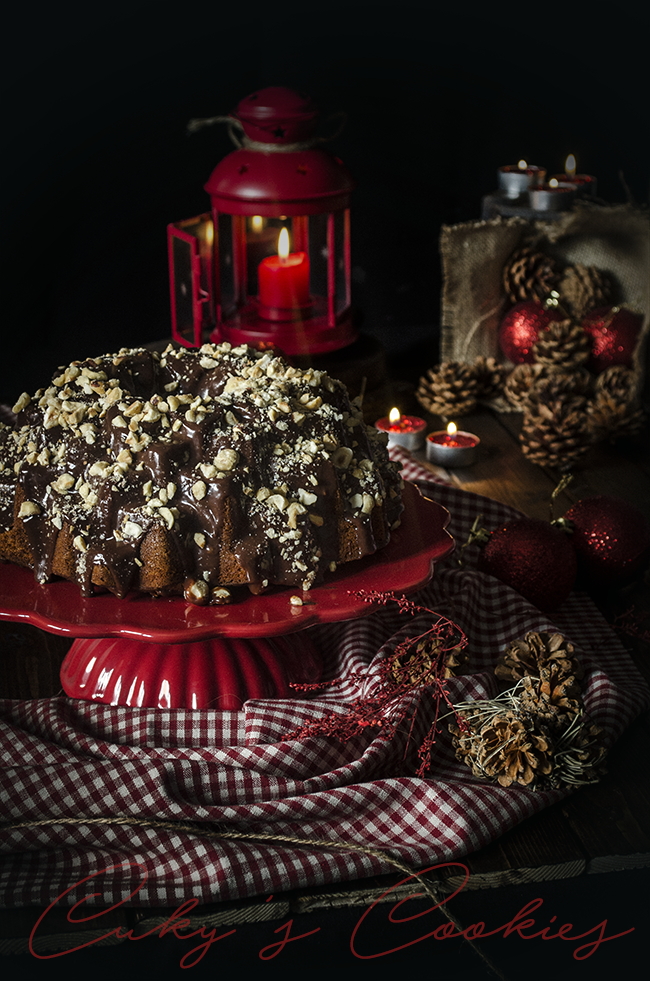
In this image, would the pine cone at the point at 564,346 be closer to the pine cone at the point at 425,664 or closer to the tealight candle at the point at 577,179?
the tealight candle at the point at 577,179

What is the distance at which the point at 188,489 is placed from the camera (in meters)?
1.04

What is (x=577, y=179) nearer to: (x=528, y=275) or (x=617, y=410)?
(x=528, y=275)

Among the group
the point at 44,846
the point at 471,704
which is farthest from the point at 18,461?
the point at 471,704

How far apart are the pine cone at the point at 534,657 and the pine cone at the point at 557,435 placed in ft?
2.51

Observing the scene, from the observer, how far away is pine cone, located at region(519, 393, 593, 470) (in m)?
1.85

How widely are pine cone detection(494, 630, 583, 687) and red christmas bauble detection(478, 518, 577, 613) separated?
0.18 metres

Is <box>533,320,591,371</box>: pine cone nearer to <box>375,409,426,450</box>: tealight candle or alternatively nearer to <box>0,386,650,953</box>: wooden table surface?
<box>375,409,426,450</box>: tealight candle

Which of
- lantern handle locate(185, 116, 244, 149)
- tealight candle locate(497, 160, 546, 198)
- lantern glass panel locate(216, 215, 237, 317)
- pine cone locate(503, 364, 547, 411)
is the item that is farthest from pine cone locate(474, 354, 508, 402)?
lantern handle locate(185, 116, 244, 149)

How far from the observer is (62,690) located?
3.97 feet

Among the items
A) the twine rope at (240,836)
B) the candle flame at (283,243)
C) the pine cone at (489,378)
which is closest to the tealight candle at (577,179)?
the pine cone at (489,378)

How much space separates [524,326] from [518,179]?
362 millimetres

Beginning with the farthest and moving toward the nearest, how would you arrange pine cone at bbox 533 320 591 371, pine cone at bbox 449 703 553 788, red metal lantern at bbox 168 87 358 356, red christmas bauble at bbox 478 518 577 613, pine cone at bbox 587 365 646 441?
pine cone at bbox 533 320 591 371 → pine cone at bbox 587 365 646 441 → red metal lantern at bbox 168 87 358 356 → red christmas bauble at bbox 478 518 577 613 → pine cone at bbox 449 703 553 788

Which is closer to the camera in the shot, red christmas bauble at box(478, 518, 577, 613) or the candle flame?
red christmas bauble at box(478, 518, 577, 613)

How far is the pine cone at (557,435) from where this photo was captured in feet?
6.07
